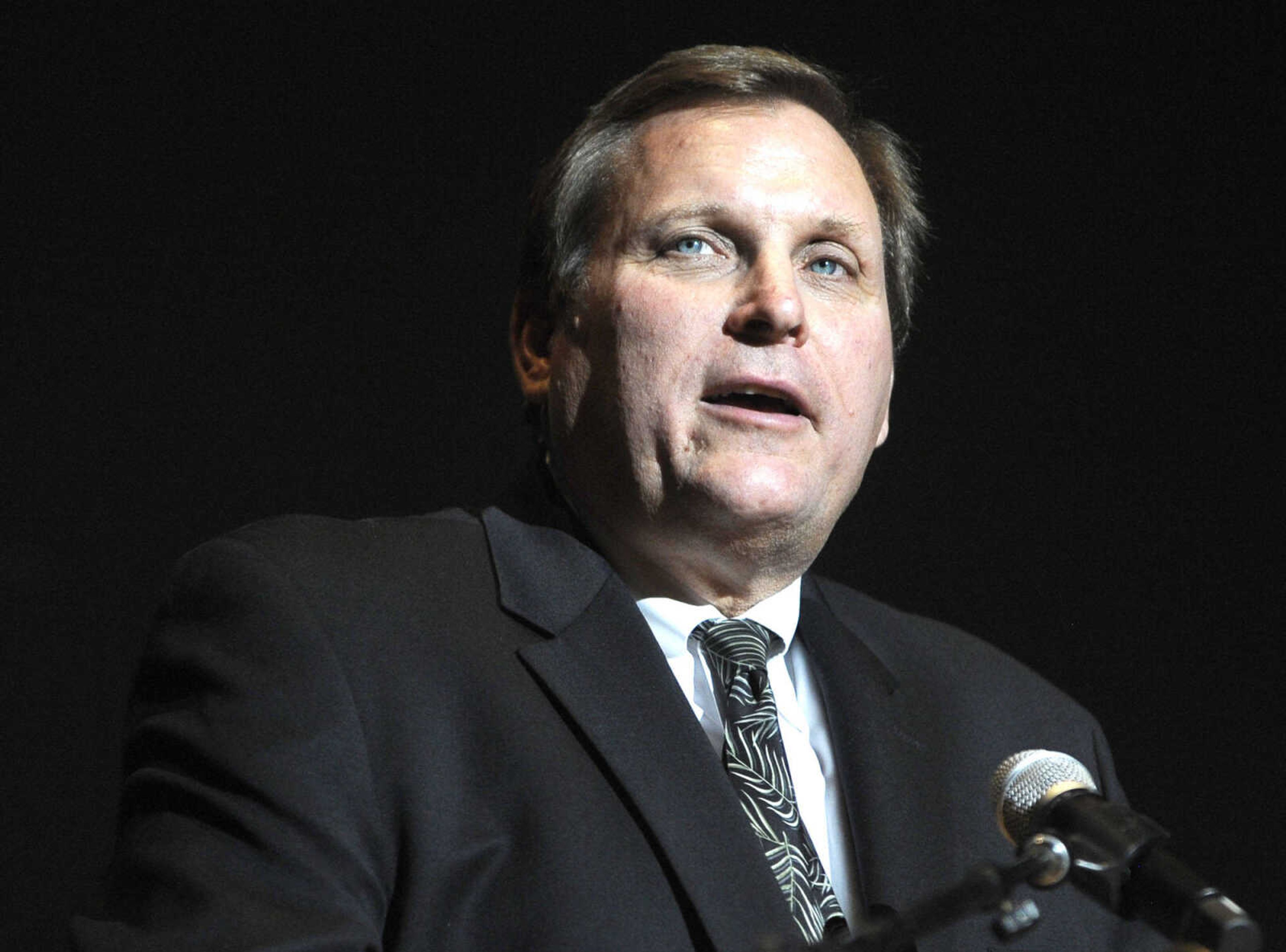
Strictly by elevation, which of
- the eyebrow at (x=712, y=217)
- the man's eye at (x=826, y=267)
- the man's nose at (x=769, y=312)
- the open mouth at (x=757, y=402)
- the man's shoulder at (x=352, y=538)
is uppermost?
the eyebrow at (x=712, y=217)

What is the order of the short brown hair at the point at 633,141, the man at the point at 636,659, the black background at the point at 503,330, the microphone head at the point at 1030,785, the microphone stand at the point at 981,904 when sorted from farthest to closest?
the black background at the point at 503,330 < the short brown hair at the point at 633,141 < the man at the point at 636,659 < the microphone head at the point at 1030,785 < the microphone stand at the point at 981,904

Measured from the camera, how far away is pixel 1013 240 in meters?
3.05

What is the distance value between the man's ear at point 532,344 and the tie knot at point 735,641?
437mm

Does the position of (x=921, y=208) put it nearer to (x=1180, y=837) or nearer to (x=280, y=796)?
(x=1180, y=837)

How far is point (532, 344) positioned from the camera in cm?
227

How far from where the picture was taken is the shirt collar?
6.57ft

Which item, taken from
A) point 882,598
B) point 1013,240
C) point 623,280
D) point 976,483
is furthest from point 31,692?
point 1013,240

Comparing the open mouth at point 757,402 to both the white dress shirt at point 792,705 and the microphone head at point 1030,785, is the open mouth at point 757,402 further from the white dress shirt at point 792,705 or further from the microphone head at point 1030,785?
the microphone head at point 1030,785

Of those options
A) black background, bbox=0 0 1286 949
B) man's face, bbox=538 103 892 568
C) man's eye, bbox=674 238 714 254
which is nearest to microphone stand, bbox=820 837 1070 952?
man's face, bbox=538 103 892 568

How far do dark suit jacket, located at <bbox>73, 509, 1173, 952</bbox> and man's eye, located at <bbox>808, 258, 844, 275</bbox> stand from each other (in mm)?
510

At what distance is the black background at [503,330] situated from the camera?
2.48 metres

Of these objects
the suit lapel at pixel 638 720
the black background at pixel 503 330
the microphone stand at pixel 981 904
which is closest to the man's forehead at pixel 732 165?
the suit lapel at pixel 638 720

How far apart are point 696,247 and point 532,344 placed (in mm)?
334

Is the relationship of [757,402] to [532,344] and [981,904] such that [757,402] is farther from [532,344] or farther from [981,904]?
[981,904]
